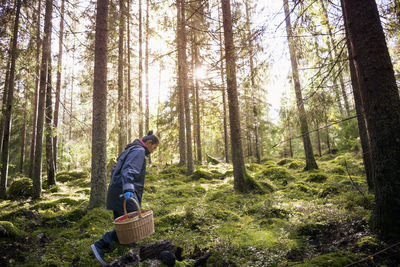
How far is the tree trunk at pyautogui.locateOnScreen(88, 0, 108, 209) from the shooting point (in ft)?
21.3

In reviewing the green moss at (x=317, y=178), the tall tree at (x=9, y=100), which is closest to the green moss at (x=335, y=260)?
the green moss at (x=317, y=178)

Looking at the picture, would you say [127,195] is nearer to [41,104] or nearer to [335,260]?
[335,260]

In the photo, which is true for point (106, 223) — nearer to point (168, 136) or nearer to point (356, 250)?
point (356, 250)

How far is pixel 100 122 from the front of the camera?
6.68 metres

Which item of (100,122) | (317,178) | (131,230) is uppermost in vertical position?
(100,122)

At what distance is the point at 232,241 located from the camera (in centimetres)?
400

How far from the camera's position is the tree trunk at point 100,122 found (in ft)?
21.3

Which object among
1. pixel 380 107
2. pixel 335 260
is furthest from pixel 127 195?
pixel 380 107

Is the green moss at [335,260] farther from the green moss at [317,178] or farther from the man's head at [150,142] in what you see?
the green moss at [317,178]

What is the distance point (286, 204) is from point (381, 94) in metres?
4.06

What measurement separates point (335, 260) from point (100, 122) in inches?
252

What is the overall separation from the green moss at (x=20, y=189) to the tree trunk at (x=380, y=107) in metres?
11.8

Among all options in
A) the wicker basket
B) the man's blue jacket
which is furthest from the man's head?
the wicker basket

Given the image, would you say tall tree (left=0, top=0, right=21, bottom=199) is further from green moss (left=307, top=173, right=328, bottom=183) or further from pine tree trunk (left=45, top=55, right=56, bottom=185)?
green moss (left=307, top=173, right=328, bottom=183)
